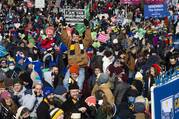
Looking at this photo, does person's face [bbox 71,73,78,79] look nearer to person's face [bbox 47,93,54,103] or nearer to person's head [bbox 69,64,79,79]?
person's head [bbox 69,64,79,79]

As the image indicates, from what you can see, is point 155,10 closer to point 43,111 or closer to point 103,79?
point 103,79

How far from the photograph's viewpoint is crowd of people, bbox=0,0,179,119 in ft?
25.9

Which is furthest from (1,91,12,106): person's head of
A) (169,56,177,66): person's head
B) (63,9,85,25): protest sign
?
(63,9,85,25): protest sign

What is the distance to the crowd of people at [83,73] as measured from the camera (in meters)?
7.89

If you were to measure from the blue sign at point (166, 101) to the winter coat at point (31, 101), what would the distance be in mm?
3982

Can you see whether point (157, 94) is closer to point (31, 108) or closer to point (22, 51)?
point (31, 108)

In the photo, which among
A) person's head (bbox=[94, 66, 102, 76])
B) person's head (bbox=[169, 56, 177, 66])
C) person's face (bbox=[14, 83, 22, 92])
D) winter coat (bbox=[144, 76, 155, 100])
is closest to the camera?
person's face (bbox=[14, 83, 22, 92])

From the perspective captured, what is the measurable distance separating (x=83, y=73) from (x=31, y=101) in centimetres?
299

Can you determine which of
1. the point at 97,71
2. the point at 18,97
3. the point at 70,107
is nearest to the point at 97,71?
the point at 97,71

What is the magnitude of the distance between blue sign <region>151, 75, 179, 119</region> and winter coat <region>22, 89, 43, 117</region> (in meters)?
3.98

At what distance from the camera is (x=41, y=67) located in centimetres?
1168

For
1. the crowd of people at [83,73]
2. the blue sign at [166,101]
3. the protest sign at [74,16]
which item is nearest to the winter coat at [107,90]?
the crowd of people at [83,73]

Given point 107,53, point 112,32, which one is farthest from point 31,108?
point 112,32

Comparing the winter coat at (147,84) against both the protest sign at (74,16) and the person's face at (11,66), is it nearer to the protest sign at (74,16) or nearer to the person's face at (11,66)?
the person's face at (11,66)
